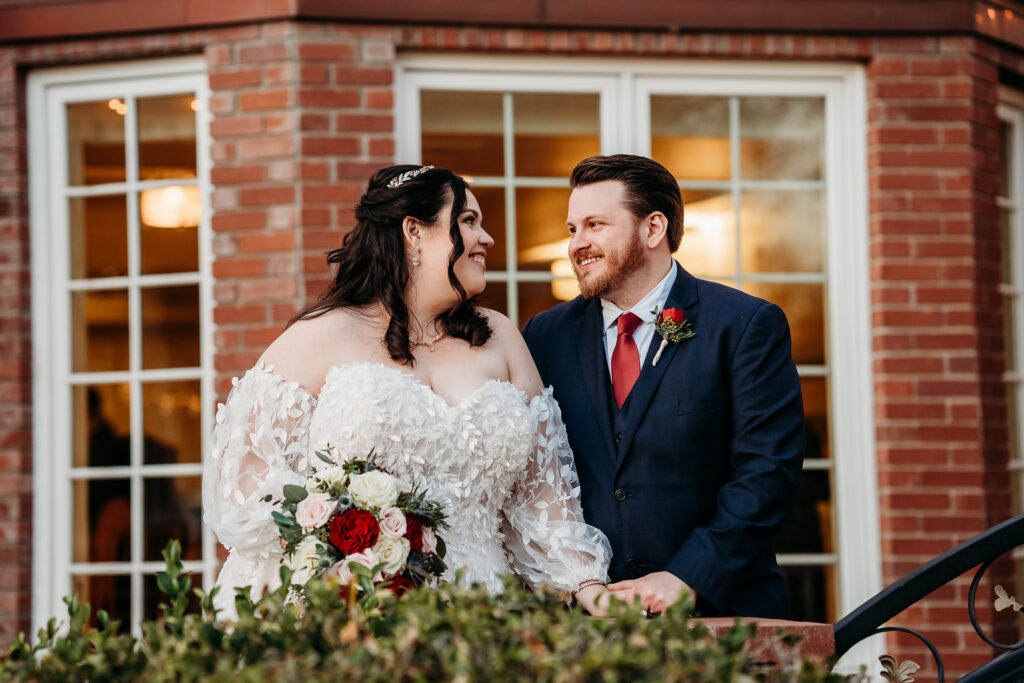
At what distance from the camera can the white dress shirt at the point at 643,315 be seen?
3.42 m

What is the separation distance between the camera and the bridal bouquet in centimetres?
247

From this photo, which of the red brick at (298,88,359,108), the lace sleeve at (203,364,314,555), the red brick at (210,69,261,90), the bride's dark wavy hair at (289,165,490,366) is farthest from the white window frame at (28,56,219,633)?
the lace sleeve at (203,364,314,555)

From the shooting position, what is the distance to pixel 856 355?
5047 mm

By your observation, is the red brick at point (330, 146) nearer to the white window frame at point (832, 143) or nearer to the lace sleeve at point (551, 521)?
the white window frame at point (832, 143)

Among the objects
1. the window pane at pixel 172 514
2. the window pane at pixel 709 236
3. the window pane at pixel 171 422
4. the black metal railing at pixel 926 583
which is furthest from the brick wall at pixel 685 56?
the black metal railing at pixel 926 583

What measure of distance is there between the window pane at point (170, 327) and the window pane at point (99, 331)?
0.11 meters

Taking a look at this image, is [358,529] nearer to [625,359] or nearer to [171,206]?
[625,359]

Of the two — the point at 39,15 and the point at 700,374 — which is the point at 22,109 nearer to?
the point at 39,15

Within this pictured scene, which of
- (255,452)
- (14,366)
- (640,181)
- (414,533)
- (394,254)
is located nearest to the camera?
(414,533)

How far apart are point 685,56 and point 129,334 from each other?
9.42 feet

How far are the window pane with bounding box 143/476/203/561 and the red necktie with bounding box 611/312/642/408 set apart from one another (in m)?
2.45

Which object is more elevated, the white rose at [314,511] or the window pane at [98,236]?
the window pane at [98,236]

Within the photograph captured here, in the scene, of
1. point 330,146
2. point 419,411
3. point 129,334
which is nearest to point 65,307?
point 129,334

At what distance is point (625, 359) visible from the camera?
3406 millimetres
